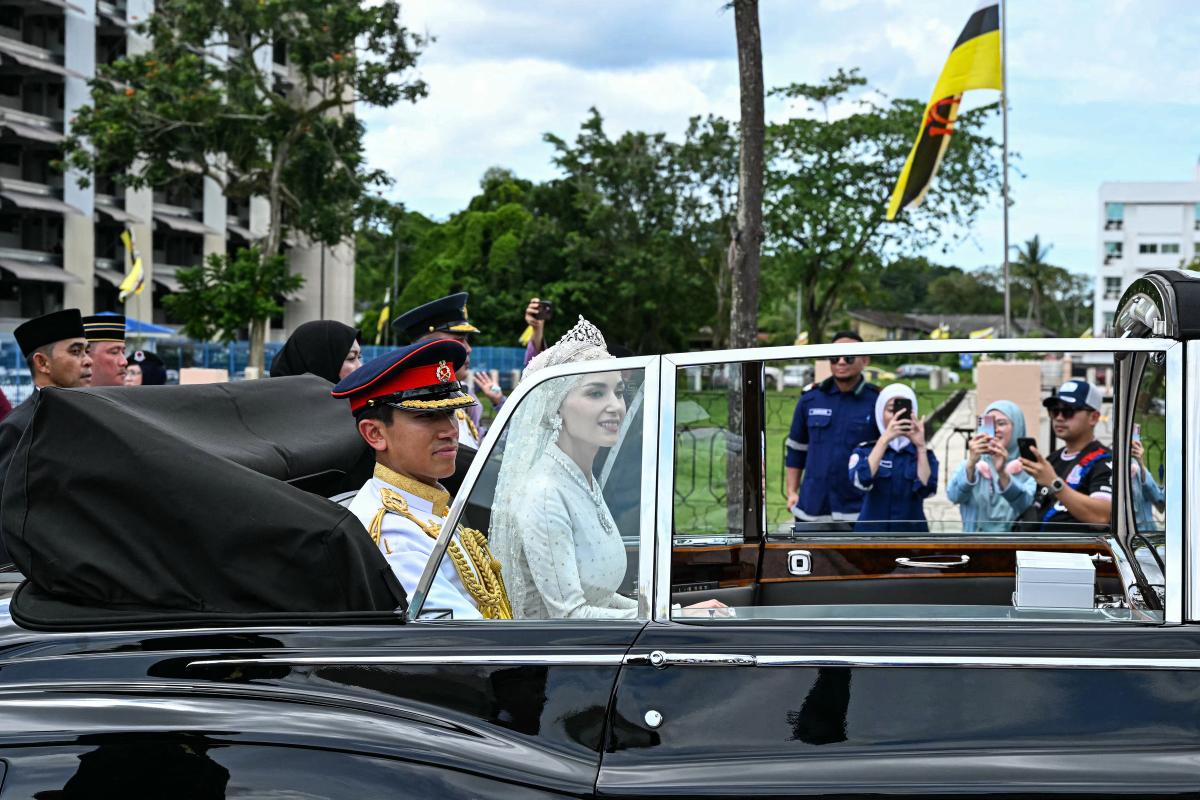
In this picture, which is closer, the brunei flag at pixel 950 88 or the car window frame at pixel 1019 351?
the car window frame at pixel 1019 351

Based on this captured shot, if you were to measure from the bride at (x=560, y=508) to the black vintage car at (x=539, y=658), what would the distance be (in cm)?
4

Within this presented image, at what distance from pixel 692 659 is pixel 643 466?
43cm

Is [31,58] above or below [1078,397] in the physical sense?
above

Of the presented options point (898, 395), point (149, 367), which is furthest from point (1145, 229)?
point (898, 395)

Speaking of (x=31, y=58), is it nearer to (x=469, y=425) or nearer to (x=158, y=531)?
(x=469, y=425)

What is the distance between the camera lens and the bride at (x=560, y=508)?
253cm

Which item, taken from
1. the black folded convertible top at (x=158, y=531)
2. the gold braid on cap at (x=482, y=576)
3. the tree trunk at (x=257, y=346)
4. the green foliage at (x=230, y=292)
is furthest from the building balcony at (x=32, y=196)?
the gold braid on cap at (x=482, y=576)

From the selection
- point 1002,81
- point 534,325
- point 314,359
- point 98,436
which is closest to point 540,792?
point 98,436

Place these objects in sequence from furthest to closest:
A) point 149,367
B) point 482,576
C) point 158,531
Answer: point 149,367
point 482,576
point 158,531

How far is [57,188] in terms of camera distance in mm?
43719

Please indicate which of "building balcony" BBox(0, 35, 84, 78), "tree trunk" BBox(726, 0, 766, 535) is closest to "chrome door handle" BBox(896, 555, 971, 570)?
"tree trunk" BBox(726, 0, 766, 535)

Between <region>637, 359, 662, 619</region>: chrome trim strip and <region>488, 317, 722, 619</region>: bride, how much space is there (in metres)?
0.07

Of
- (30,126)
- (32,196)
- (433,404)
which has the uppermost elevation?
Result: (30,126)

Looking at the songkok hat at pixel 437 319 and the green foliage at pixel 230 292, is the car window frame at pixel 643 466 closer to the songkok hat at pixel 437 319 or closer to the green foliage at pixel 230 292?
the songkok hat at pixel 437 319
